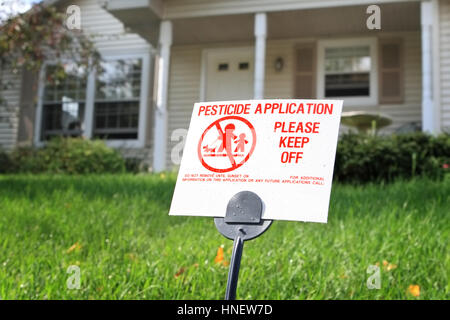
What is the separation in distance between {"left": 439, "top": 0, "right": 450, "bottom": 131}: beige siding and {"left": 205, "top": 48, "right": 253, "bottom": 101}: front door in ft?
11.5

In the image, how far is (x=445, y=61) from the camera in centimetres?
810

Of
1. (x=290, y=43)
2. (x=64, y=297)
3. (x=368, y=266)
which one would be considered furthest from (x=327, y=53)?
(x=64, y=297)

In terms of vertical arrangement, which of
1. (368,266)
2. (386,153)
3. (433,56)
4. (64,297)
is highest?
(433,56)

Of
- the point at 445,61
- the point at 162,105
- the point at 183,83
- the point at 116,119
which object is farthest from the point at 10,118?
the point at 445,61

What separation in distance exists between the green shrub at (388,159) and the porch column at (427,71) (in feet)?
4.00

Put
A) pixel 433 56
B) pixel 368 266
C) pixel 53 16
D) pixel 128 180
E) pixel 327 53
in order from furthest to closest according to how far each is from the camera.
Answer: pixel 327 53
pixel 433 56
pixel 53 16
pixel 128 180
pixel 368 266

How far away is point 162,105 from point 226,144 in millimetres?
7300

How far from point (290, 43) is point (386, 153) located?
4372 mm

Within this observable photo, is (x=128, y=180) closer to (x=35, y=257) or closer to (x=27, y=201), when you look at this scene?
(x=27, y=201)

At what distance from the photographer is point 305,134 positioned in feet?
4.40

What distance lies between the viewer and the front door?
398 inches

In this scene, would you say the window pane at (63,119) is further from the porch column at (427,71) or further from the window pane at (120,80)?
the porch column at (427,71)

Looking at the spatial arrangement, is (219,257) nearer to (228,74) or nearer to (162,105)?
(162,105)

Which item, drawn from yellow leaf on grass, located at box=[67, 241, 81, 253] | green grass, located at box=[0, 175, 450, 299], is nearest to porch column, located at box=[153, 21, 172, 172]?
green grass, located at box=[0, 175, 450, 299]
